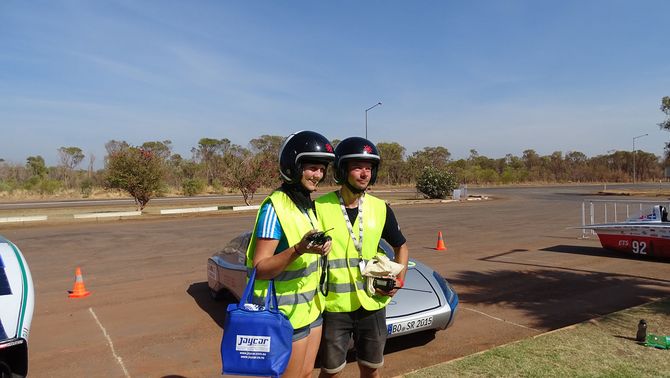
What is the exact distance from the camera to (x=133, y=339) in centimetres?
505

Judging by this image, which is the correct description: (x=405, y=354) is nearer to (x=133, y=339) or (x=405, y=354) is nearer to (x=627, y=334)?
(x=627, y=334)

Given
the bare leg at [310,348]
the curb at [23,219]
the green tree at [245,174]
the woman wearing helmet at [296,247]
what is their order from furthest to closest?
the green tree at [245,174]
the curb at [23,219]
the bare leg at [310,348]
the woman wearing helmet at [296,247]

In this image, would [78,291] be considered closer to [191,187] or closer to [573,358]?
[573,358]

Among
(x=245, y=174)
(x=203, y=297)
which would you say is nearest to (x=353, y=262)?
(x=203, y=297)

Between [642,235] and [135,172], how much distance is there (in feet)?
72.9

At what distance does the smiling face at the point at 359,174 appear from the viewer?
8.60 feet

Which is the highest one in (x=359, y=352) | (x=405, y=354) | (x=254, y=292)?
(x=254, y=292)

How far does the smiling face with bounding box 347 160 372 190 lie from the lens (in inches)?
103

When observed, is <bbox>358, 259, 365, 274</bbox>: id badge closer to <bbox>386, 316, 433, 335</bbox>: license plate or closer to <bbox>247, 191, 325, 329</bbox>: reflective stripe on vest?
<bbox>247, 191, 325, 329</bbox>: reflective stripe on vest

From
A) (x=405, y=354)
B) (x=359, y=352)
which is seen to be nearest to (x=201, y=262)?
(x=405, y=354)

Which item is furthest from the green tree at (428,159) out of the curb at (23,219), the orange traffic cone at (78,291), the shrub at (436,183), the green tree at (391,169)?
the orange traffic cone at (78,291)

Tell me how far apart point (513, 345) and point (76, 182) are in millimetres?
71346

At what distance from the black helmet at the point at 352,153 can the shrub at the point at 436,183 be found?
3409 cm

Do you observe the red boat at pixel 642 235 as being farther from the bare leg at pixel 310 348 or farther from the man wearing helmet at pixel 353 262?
the bare leg at pixel 310 348
